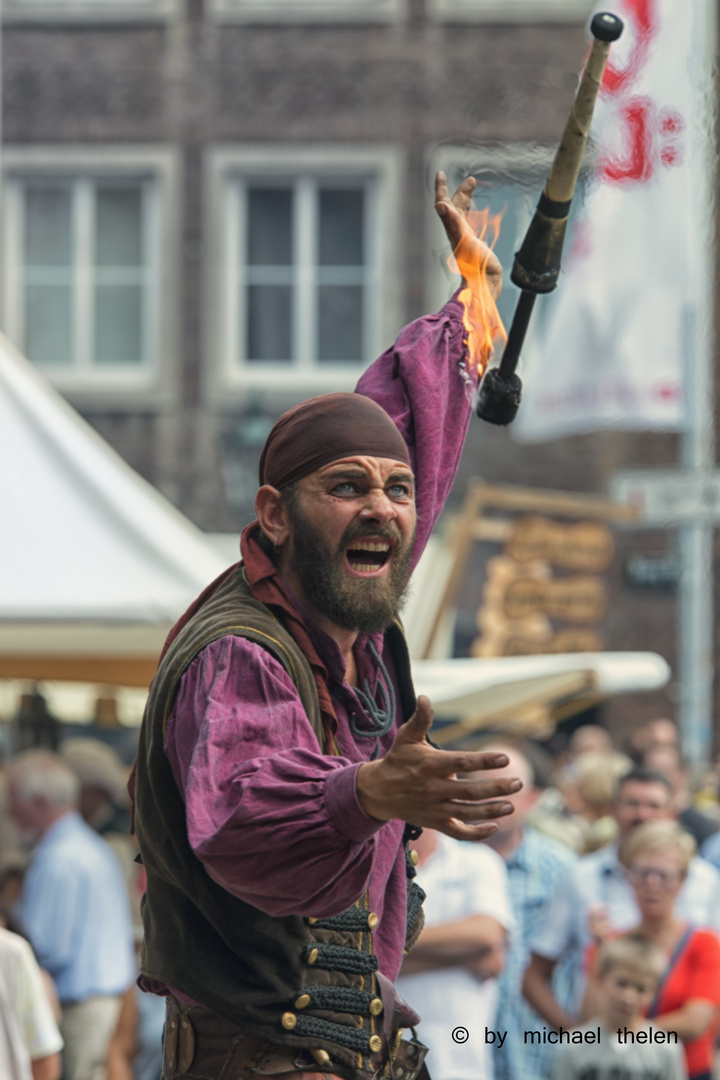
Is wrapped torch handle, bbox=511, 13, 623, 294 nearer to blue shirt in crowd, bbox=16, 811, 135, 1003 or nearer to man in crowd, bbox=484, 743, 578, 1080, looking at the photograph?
man in crowd, bbox=484, 743, 578, 1080

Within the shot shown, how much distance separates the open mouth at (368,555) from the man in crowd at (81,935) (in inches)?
149

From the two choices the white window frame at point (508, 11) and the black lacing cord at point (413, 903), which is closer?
the black lacing cord at point (413, 903)

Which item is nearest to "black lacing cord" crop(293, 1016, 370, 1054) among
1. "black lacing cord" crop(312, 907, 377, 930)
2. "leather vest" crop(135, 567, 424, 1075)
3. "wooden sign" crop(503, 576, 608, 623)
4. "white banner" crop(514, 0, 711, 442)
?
"leather vest" crop(135, 567, 424, 1075)

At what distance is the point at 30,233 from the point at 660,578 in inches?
237

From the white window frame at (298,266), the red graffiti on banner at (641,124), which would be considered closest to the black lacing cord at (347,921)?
the red graffiti on banner at (641,124)

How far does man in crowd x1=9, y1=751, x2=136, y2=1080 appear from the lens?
5.95 m

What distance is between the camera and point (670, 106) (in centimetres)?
736

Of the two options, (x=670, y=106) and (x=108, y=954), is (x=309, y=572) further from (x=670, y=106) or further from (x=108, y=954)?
(x=670, y=106)

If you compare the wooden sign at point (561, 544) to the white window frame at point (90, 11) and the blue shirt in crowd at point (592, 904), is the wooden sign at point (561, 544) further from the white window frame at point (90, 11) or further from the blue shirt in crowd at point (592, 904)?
the blue shirt in crowd at point (592, 904)

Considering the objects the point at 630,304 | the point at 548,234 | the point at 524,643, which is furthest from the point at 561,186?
the point at 524,643

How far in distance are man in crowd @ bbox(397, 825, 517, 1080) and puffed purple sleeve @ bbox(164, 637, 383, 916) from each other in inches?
107

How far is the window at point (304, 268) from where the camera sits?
1452cm

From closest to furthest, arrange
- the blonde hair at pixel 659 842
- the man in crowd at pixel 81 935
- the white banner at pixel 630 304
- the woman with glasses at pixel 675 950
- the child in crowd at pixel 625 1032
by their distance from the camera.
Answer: the child in crowd at pixel 625 1032 → the woman with glasses at pixel 675 950 → the blonde hair at pixel 659 842 → the man in crowd at pixel 81 935 → the white banner at pixel 630 304

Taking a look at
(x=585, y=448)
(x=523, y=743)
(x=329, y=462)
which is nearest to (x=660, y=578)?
(x=585, y=448)
